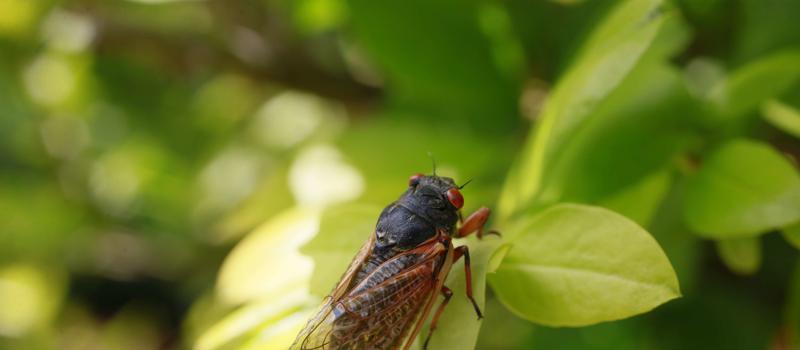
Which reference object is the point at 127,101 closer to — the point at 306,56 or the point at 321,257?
the point at 306,56

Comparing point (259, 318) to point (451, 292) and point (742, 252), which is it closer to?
point (451, 292)

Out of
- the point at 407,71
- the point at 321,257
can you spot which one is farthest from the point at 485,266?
the point at 407,71

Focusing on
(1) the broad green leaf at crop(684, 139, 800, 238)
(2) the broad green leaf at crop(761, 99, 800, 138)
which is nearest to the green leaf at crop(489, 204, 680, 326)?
(1) the broad green leaf at crop(684, 139, 800, 238)

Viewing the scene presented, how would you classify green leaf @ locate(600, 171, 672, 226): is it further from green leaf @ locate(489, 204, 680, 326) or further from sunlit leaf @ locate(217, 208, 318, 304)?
sunlit leaf @ locate(217, 208, 318, 304)

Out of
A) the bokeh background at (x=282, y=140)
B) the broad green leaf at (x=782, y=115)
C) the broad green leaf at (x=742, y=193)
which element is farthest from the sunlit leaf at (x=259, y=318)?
the broad green leaf at (x=782, y=115)

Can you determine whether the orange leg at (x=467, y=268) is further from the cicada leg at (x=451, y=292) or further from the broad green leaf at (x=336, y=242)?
the broad green leaf at (x=336, y=242)

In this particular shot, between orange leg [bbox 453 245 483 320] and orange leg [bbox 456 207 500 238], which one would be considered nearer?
orange leg [bbox 453 245 483 320]
